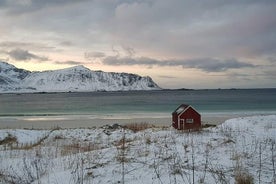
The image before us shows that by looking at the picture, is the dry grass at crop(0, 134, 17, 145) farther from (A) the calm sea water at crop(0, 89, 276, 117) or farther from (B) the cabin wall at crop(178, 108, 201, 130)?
(A) the calm sea water at crop(0, 89, 276, 117)

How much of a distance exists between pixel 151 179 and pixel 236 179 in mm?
1513

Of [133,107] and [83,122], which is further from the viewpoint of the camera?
[133,107]

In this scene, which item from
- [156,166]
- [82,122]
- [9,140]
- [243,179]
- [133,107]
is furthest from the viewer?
[133,107]

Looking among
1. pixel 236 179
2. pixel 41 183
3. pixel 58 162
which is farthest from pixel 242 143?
pixel 41 183

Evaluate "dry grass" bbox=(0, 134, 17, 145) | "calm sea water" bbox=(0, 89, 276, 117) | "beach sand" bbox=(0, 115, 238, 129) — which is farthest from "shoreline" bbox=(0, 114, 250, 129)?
"dry grass" bbox=(0, 134, 17, 145)

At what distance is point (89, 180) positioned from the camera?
21.2 feet

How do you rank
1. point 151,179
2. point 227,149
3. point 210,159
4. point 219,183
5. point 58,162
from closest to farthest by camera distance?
point 219,183, point 151,179, point 210,159, point 58,162, point 227,149

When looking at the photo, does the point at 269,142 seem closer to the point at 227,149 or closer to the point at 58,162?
the point at 227,149

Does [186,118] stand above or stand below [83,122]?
above

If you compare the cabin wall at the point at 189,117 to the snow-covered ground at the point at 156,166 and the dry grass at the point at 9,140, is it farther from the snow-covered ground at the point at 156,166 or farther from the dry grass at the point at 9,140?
the snow-covered ground at the point at 156,166

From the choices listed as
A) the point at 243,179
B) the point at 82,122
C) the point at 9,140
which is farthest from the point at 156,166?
the point at 82,122

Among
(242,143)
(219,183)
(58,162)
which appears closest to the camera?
(219,183)

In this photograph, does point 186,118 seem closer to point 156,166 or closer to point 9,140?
point 9,140

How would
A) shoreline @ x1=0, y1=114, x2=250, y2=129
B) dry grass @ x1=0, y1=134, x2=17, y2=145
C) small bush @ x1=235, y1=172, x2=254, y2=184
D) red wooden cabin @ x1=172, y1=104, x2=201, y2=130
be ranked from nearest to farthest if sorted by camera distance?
small bush @ x1=235, y1=172, x2=254, y2=184 < dry grass @ x1=0, y1=134, x2=17, y2=145 < red wooden cabin @ x1=172, y1=104, x2=201, y2=130 < shoreline @ x1=0, y1=114, x2=250, y2=129
